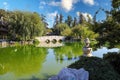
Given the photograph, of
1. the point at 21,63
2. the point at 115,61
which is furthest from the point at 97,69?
the point at 21,63

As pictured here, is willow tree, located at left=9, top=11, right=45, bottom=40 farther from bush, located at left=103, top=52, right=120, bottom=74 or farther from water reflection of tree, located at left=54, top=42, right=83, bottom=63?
bush, located at left=103, top=52, right=120, bottom=74

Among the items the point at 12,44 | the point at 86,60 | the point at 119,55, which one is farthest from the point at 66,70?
the point at 12,44

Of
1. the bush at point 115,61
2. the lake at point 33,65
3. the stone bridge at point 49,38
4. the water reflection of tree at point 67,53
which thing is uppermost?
the stone bridge at point 49,38

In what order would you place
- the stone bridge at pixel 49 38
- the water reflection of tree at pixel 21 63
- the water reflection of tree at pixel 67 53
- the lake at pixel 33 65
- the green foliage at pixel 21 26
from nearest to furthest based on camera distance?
the lake at pixel 33 65 → the water reflection of tree at pixel 21 63 → the water reflection of tree at pixel 67 53 → the green foliage at pixel 21 26 → the stone bridge at pixel 49 38

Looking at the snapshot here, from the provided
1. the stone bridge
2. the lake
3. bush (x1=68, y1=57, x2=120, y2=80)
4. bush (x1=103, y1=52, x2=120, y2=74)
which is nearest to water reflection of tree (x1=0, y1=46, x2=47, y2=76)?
the lake

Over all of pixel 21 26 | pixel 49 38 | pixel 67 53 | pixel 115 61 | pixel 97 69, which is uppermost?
pixel 21 26

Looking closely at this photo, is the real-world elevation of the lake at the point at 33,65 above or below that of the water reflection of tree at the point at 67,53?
below

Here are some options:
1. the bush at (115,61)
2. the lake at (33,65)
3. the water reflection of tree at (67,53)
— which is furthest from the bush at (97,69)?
the water reflection of tree at (67,53)

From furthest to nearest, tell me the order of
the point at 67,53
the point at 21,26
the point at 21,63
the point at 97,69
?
1. the point at 21,26
2. the point at 67,53
3. the point at 21,63
4. the point at 97,69

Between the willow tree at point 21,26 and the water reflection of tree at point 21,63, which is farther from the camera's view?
the willow tree at point 21,26

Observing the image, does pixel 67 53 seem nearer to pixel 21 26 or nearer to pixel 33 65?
pixel 33 65

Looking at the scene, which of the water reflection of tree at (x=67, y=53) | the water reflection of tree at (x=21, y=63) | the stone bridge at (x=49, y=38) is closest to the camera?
the water reflection of tree at (x=21, y=63)

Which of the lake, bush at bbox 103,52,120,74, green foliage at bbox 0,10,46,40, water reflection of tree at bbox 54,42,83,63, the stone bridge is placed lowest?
the lake

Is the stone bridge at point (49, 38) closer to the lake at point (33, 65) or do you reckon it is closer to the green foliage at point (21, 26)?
the green foliage at point (21, 26)
